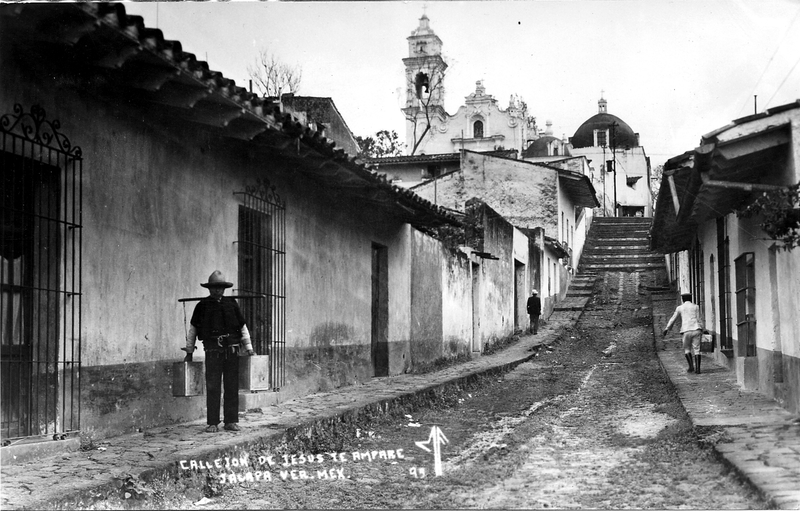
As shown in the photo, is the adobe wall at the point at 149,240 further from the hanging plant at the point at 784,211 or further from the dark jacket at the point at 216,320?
the hanging plant at the point at 784,211

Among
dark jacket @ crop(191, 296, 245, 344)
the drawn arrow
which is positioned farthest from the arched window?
dark jacket @ crop(191, 296, 245, 344)

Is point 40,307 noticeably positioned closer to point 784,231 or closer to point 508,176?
point 784,231

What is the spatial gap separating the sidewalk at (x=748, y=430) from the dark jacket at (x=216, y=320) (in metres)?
4.03

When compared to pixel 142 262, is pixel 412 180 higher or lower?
higher

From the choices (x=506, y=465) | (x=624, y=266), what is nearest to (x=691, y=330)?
(x=506, y=465)

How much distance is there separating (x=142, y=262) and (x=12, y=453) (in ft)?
6.96

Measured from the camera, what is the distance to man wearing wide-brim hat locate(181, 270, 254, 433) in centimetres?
723

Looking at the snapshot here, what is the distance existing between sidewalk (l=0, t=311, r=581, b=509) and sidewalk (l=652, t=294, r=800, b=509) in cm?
351

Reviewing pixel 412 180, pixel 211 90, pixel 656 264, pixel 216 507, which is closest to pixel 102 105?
pixel 211 90

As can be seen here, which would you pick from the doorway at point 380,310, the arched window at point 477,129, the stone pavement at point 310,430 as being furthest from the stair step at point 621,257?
the doorway at point 380,310

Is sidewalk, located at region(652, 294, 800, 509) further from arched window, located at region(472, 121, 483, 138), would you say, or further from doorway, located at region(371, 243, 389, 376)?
arched window, located at region(472, 121, 483, 138)

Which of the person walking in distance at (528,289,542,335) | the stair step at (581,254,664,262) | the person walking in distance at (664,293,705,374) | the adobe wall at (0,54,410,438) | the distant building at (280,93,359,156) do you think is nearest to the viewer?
the adobe wall at (0,54,410,438)

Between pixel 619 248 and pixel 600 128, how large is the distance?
23.1 m

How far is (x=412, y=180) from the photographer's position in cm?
3338
